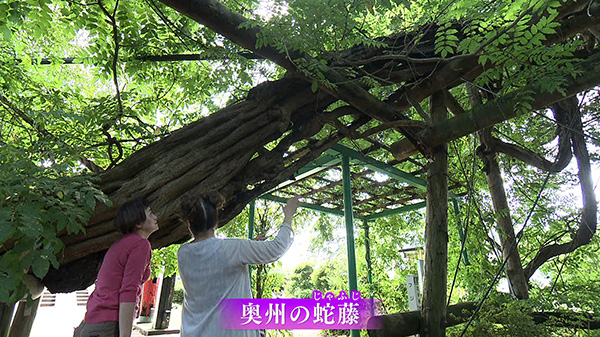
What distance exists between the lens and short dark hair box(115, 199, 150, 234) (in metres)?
1.60

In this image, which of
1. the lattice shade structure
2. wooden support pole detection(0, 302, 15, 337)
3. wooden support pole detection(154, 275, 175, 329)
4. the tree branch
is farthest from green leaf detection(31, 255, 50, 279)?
wooden support pole detection(154, 275, 175, 329)

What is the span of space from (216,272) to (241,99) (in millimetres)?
1464

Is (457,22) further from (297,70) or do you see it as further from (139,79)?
(139,79)

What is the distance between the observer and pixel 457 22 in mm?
2479

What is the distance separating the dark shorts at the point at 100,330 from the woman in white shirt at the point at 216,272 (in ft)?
0.98

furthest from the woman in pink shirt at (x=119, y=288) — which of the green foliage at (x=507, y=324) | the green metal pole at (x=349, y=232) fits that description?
the green foliage at (x=507, y=324)

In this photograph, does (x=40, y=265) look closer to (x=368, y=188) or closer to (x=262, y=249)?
(x=262, y=249)

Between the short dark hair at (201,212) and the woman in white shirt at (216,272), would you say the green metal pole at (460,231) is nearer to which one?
the woman in white shirt at (216,272)

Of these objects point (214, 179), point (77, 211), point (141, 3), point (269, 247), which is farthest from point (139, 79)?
point (269, 247)

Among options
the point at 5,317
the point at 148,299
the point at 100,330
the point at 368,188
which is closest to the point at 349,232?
the point at 100,330

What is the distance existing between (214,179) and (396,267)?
5187 millimetres

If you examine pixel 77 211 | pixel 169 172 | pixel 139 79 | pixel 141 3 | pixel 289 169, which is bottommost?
pixel 77 211

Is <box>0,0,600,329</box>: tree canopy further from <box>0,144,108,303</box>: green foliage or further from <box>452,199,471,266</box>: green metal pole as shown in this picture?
<box>452,199,471,266</box>: green metal pole

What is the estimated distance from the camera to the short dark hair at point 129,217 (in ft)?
5.26
